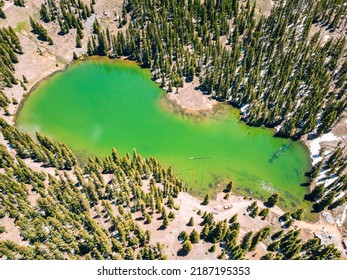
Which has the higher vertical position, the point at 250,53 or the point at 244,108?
the point at 250,53

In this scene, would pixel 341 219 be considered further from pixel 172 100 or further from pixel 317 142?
pixel 172 100

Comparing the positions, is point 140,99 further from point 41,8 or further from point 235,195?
point 41,8

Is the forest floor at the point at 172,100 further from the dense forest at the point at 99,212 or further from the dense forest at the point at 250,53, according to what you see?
the dense forest at the point at 250,53

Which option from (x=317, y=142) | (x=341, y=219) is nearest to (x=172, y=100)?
(x=317, y=142)

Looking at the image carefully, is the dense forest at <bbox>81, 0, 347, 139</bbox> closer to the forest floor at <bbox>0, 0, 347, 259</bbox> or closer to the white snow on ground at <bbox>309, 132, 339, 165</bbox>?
the white snow on ground at <bbox>309, 132, 339, 165</bbox>

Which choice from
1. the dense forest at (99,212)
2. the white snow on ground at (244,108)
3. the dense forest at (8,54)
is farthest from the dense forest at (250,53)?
the dense forest at (99,212)
